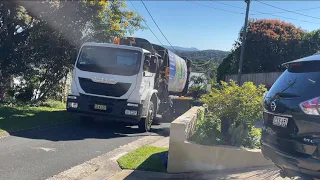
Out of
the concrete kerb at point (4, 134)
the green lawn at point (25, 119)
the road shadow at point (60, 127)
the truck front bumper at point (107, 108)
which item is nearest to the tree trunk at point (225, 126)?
the truck front bumper at point (107, 108)

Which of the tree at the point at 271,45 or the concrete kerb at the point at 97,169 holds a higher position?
the tree at the point at 271,45

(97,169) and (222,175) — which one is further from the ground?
(222,175)

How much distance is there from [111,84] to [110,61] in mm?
750

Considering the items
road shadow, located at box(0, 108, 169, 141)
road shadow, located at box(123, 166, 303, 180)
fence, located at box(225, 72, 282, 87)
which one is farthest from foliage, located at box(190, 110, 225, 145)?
fence, located at box(225, 72, 282, 87)

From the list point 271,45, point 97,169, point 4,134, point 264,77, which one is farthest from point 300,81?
point 271,45

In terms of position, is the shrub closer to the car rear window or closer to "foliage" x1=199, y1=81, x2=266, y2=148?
"foliage" x1=199, y1=81, x2=266, y2=148

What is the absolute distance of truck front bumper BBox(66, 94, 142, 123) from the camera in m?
10.4

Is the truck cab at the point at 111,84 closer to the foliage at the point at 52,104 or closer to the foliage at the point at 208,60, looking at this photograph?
the foliage at the point at 52,104

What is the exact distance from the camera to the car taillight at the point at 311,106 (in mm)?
3826

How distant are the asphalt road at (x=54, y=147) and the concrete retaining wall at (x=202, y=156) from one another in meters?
2.10

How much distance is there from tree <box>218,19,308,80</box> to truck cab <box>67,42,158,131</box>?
15.8 m

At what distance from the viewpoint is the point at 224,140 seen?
21.5 ft

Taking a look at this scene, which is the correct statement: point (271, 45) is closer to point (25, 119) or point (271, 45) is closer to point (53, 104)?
point (53, 104)

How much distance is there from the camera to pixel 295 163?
4.03 m
